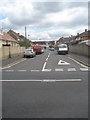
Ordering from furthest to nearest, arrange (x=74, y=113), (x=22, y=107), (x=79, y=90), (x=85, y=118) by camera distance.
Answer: (x=79, y=90), (x=22, y=107), (x=74, y=113), (x=85, y=118)

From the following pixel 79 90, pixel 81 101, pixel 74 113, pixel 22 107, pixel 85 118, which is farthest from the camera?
pixel 79 90

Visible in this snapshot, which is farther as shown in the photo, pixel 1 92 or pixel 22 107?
pixel 1 92

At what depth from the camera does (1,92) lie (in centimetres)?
941

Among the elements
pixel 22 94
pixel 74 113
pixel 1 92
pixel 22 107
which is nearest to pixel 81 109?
pixel 74 113

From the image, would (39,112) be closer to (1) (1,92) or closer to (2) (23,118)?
(2) (23,118)

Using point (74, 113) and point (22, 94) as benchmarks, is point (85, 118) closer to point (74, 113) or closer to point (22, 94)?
point (74, 113)

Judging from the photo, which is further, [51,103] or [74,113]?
[51,103]

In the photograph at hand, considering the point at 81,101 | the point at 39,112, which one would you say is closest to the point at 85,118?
the point at 39,112

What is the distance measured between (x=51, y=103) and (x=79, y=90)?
242 cm

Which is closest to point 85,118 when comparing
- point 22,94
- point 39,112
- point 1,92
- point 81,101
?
point 39,112

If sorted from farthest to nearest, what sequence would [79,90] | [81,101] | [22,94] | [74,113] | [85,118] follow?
[79,90]
[22,94]
[81,101]
[74,113]
[85,118]

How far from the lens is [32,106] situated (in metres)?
7.25

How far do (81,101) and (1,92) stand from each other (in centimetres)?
319

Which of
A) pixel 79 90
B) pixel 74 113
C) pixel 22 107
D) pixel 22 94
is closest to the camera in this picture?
pixel 74 113
